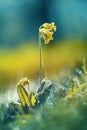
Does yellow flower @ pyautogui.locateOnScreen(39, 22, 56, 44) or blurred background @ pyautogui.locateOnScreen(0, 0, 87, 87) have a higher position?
blurred background @ pyautogui.locateOnScreen(0, 0, 87, 87)

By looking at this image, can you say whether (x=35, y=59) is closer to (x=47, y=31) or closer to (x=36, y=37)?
(x=36, y=37)

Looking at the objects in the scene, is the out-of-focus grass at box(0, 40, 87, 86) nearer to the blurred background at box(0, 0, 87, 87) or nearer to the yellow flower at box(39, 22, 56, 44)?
the blurred background at box(0, 0, 87, 87)

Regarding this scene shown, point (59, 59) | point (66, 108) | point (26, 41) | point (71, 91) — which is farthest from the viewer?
point (26, 41)

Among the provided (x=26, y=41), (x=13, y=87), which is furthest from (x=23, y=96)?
(x=26, y=41)

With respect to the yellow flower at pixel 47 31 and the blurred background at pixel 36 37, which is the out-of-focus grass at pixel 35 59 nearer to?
the blurred background at pixel 36 37

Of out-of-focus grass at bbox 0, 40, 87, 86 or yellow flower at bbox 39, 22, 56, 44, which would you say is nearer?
yellow flower at bbox 39, 22, 56, 44

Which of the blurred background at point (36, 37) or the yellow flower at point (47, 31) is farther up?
the blurred background at point (36, 37)

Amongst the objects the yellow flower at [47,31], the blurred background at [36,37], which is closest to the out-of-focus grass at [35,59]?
the blurred background at [36,37]

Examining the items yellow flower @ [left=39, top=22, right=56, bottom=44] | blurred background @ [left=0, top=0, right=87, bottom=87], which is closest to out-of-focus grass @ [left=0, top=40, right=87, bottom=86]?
blurred background @ [left=0, top=0, right=87, bottom=87]

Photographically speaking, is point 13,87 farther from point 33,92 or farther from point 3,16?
point 3,16
